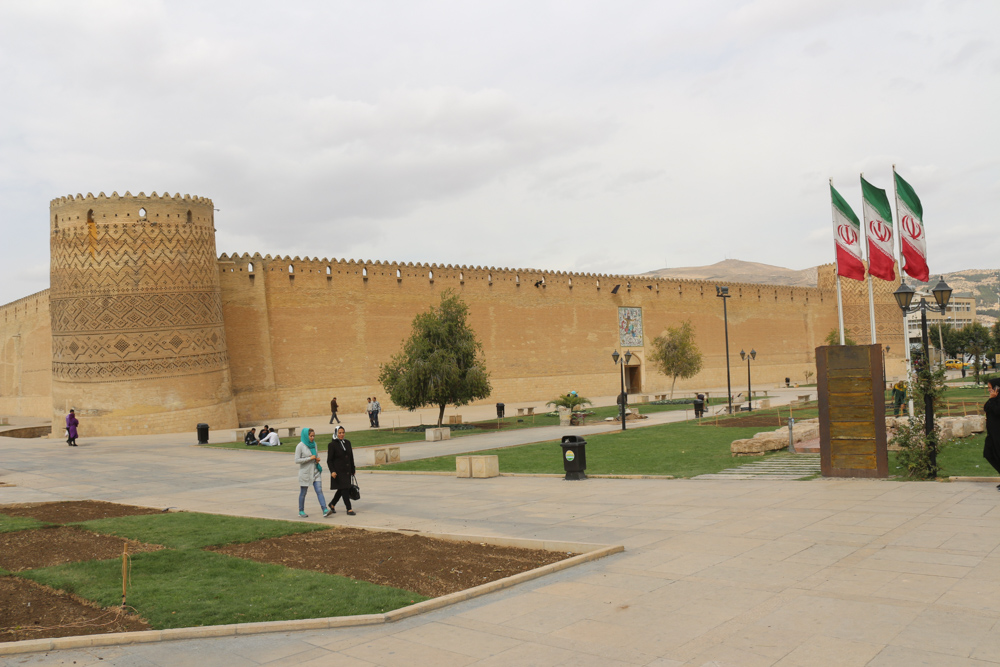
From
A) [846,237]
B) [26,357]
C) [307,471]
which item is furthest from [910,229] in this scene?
[26,357]

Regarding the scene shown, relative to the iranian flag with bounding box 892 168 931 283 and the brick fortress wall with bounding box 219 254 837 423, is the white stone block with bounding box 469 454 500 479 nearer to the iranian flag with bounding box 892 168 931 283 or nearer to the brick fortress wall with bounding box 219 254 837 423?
the iranian flag with bounding box 892 168 931 283

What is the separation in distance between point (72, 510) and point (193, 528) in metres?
3.04

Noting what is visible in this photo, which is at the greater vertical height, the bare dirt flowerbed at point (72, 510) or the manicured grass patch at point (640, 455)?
the bare dirt flowerbed at point (72, 510)

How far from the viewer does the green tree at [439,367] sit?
2275 cm

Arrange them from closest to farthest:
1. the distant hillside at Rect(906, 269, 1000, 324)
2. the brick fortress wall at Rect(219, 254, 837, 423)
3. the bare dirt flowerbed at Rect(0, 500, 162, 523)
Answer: the bare dirt flowerbed at Rect(0, 500, 162, 523), the brick fortress wall at Rect(219, 254, 837, 423), the distant hillside at Rect(906, 269, 1000, 324)

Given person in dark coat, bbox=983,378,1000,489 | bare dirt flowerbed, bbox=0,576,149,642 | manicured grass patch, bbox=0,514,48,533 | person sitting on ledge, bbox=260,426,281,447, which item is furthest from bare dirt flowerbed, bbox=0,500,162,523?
person in dark coat, bbox=983,378,1000,489

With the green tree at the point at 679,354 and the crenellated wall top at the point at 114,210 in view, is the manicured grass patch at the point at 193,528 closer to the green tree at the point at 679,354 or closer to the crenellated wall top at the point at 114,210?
the crenellated wall top at the point at 114,210

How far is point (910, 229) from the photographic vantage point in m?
12.4

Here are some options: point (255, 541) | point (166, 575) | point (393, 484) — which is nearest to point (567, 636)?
point (166, 575)

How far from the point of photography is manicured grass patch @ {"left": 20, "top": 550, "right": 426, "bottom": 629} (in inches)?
197

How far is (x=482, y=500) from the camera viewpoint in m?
9.99

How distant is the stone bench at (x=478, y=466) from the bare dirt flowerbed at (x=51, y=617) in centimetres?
736

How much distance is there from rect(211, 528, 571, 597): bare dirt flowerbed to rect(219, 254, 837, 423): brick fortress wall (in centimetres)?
2246

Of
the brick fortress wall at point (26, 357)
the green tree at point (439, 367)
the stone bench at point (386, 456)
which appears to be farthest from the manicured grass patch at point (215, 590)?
the brick fortress wall at point (26, 357)
